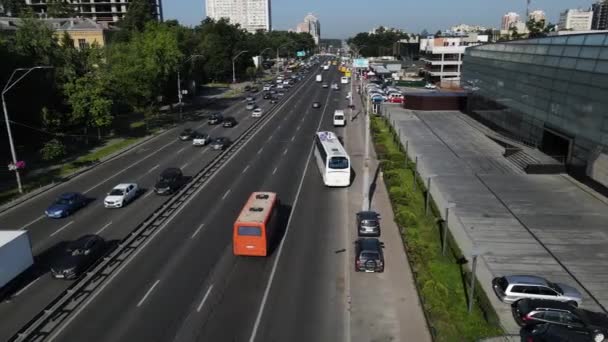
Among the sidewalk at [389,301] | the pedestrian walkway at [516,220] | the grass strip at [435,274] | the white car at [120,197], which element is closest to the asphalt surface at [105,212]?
the white car at [120,197]

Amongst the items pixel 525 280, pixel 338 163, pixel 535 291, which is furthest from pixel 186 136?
pixel 535 291

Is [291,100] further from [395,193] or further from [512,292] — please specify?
[512,292]

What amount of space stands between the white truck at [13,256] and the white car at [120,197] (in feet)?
36.7

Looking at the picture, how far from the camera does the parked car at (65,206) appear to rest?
1461 inches

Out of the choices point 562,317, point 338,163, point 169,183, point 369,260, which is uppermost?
point 338,163

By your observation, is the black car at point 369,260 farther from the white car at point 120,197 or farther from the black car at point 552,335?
the white car at point 120,197

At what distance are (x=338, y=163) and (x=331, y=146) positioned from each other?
3.90m

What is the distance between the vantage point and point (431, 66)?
151875mm

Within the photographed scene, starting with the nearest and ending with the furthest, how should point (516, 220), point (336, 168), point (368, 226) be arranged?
point (368, 226), point (516, 220), point (336, 168)

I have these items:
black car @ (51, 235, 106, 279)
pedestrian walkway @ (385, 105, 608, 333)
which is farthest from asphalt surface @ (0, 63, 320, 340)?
pedestrian walkway @ (385, 105, 608, 333)

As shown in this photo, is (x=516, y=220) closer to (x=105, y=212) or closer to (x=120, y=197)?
(x=120, y=197)

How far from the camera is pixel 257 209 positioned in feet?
99.2

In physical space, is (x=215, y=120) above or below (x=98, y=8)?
below

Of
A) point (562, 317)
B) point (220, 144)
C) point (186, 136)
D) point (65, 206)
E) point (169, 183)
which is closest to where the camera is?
point (562, 317)
